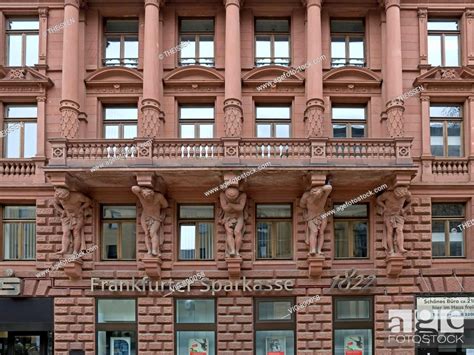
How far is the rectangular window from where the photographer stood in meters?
23.6

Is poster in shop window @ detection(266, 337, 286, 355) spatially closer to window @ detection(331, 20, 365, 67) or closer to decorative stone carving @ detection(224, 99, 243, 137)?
decorative stone carving @ detection(224, 99, 243, 137)

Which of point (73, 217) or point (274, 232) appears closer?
point (73, 217)

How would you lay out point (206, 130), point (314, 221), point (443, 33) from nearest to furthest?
point (314, 221)
point (206, 130)
point (443, 33)

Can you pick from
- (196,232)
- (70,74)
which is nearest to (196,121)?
(196,232)

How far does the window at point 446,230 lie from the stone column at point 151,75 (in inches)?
406

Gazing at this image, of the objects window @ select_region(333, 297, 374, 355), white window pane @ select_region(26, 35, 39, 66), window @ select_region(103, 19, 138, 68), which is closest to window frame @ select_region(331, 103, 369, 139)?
window @ select_region(333, 297, 374, 355)

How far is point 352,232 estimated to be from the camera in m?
23.8

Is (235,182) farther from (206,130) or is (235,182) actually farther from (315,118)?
(315,118)

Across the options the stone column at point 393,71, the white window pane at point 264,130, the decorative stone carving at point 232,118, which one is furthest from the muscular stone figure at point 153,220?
the stone column at point 393,71

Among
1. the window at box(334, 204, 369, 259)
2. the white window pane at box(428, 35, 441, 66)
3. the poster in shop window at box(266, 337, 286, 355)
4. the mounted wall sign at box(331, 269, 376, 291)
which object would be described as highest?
the white window pane at box(428, 35, 441, 66)

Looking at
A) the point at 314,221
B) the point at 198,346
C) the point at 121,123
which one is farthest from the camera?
the point at 121,123

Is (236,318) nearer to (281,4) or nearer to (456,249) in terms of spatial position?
(456,249)

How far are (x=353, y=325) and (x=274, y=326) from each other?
2737 mm

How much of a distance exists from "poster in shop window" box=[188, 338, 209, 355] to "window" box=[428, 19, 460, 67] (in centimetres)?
1301
